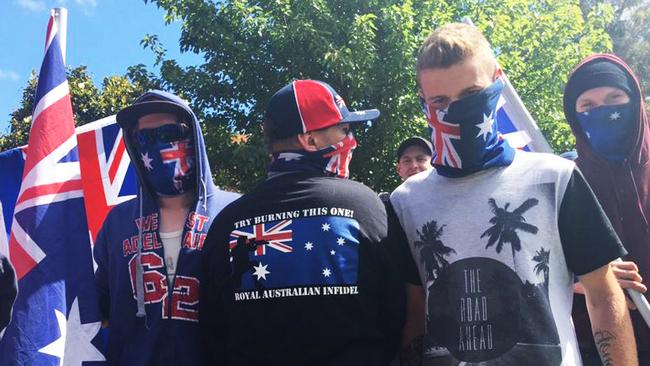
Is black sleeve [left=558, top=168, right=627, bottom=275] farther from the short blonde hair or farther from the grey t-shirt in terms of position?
the short blonde hair

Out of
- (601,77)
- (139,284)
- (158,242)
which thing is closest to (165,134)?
(158,242)

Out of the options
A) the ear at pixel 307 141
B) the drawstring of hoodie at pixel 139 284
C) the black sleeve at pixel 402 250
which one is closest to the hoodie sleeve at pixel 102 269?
the drawstring of hoodie at pixel 139 284

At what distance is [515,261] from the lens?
6.19ft

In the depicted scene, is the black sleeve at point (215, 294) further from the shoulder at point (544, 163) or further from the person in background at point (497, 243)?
the shoulder at point (544, 163)

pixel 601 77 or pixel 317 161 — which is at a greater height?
pixel 601 77

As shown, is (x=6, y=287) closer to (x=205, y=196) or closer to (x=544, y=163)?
(x=205, y=196)

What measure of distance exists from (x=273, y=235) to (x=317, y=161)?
0.36 meters

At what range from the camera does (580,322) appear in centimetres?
254

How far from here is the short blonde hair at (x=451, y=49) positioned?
2053 mm

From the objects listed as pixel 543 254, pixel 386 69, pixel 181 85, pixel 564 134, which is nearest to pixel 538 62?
pixel 564 134

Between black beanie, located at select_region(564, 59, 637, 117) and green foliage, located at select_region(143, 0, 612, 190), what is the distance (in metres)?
6.78

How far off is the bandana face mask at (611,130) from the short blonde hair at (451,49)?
34.2 inches

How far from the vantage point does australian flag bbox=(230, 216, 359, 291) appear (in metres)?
2.17

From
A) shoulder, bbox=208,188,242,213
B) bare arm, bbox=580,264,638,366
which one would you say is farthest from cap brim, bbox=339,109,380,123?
bare arm, bbox=580,264,638,366
